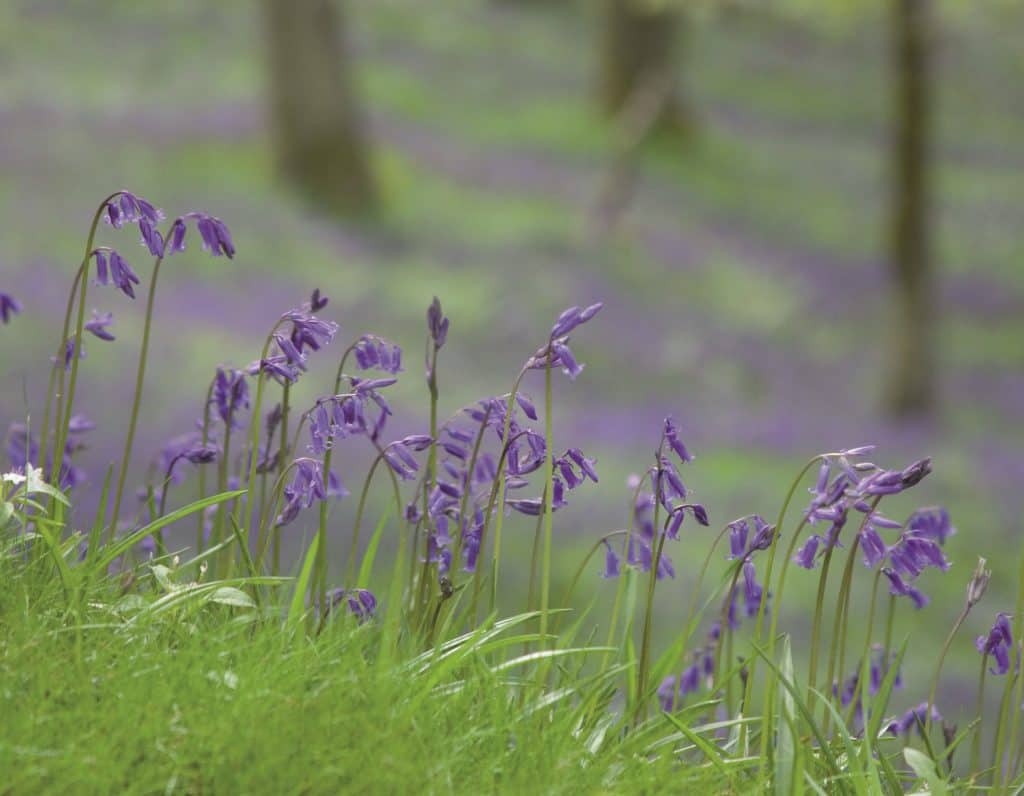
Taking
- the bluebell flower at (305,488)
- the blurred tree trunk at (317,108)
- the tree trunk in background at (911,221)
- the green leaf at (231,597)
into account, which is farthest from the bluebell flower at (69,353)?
the blurred tree trunk at (317,108)

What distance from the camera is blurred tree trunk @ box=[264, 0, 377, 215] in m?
15.3

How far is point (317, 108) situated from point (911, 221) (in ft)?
22.7

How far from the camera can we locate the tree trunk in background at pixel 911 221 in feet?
40.1

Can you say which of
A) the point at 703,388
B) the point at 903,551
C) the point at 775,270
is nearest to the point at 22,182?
the point at 703,388

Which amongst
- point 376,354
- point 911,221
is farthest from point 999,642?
point 911,221

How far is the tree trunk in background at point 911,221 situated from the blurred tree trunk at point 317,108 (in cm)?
632

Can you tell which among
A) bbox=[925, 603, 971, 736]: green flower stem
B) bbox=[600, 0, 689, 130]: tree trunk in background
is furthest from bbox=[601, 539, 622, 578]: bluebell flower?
bbox=[600, 0, 689, 130]: tree trunk in background

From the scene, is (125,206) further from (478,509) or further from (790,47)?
(790,47)

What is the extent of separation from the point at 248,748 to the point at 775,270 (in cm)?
1636

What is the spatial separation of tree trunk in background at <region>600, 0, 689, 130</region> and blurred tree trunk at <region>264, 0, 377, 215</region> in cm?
617

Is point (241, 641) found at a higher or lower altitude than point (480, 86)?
lower

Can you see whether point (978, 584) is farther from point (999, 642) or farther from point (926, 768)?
point (926, 768)

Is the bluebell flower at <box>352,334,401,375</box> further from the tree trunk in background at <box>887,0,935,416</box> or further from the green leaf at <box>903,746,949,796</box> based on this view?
the tree trunk in background at <box>887,0,935,416</box>

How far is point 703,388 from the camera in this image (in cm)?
1434
